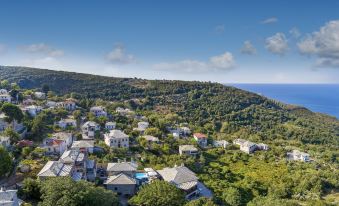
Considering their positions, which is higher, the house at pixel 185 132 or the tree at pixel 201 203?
the tree at pixel 201 203

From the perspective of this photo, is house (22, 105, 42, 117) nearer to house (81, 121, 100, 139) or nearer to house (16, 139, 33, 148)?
house (81, 121, 100, 139)

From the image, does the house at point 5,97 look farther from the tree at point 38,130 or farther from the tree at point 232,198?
the tree at point 232,198

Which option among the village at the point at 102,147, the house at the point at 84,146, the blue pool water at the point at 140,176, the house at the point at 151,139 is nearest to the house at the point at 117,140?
the village at the point at 102,147

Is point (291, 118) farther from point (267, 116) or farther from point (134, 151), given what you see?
point (134, 151)

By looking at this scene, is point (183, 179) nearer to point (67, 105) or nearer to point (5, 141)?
point (5, 141)

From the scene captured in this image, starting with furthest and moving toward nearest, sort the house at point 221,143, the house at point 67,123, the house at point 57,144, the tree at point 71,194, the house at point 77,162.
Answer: the house at point 221,143 < the house at point 67,123 < the house at point 57,144 < the house at point 77,162 < the tree at point 71,194

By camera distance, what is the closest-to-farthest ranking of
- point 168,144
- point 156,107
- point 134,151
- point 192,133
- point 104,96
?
1. point 134,151
2. point 168,144
3. point 192,133
4. point 156,107
5. point 104,96

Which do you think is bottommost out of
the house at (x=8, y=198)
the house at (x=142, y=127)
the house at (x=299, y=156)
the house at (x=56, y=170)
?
the house at (x=299, y=156)

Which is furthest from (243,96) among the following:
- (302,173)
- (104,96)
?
(302,173)
